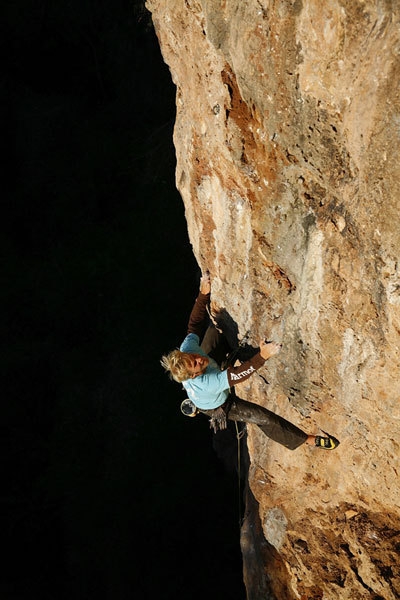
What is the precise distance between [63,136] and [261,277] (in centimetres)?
1009

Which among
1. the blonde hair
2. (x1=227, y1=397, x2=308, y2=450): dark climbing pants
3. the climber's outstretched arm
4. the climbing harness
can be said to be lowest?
the climbing harness

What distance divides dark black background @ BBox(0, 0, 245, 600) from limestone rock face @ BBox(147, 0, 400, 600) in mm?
4863

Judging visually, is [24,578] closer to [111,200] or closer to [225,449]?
[225,449]

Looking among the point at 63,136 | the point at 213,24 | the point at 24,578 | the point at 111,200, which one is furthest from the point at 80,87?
the point at 24,578

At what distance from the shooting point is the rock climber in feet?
11.8

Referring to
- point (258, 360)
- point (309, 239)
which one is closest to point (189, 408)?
point (258, 360)

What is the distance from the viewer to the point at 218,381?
3795mm

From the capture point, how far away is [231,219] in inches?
150

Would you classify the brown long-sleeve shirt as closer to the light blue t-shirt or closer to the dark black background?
the light blue t-shirt

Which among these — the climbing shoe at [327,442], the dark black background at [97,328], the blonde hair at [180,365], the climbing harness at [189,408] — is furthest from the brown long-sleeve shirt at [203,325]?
the dark black background at [97,328]

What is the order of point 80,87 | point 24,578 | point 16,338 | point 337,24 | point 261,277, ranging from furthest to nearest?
1. point 80,87
2. point 16,338
3. point 24,578
4. point 261,277
5. point 337,24

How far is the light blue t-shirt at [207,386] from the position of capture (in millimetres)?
3797

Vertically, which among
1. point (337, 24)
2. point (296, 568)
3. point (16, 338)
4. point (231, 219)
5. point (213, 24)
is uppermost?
point (213, 24)

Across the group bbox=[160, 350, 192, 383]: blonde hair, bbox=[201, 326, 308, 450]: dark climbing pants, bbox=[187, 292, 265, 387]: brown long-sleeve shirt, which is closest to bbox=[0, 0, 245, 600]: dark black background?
bbox=[201, 326, 308, 450]: dark climbing pants
